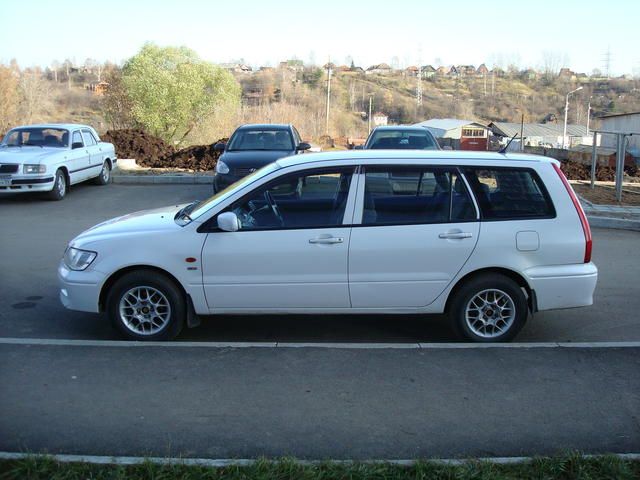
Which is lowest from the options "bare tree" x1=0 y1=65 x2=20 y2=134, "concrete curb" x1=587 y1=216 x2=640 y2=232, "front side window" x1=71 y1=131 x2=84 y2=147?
"concrete curb" x1=587 y1=216 x2=640 y2=232

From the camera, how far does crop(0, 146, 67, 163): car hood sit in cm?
1404

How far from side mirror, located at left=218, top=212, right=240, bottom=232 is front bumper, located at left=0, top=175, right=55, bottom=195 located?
10022mm

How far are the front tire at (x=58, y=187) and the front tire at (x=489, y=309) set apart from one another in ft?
37.3

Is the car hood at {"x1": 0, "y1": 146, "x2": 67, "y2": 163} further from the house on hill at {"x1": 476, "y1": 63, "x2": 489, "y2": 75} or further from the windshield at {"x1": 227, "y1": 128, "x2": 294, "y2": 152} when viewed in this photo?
the house on hill at {"x1": 476, "y1": 63, "x2": 489, "y2": 75}

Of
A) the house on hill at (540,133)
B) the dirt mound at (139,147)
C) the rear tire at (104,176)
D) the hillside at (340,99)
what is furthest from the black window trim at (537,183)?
the house on hill at (540,133)

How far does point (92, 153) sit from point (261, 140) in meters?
4.60

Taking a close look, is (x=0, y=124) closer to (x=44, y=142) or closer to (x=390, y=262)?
(x=44, y=142)

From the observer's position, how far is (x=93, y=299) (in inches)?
224

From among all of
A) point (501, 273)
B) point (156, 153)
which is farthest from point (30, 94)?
point (501, 273)

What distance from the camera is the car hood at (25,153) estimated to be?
14039 mm

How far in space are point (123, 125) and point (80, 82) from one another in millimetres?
54951

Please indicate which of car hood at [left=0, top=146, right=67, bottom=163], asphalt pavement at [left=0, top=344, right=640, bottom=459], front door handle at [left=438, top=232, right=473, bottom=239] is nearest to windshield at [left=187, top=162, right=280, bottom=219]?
asphalt pavement at [left=0, top=344, right=640, bottom=459]

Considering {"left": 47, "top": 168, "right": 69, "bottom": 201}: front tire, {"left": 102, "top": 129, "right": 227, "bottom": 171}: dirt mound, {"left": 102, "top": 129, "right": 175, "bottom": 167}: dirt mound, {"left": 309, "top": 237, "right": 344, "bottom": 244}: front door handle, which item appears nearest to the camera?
{"left": 309, "top": 237, "right": 344, "bottom": 244}: front door handle

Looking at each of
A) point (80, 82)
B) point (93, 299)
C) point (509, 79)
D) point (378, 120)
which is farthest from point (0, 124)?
point (509, 79)
